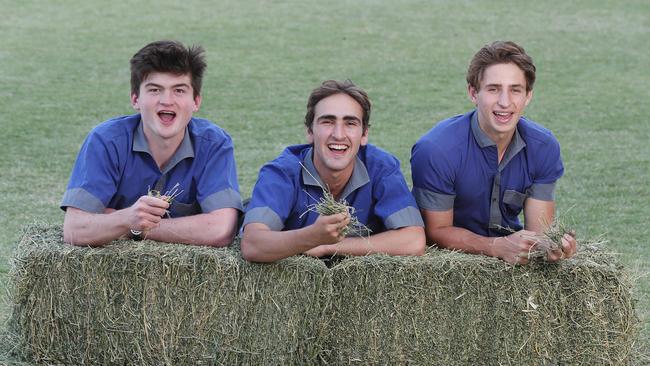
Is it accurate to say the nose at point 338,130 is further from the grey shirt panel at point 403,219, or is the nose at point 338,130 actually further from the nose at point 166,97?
the nose at point 166,97

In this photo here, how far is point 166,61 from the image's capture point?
640 centimetres

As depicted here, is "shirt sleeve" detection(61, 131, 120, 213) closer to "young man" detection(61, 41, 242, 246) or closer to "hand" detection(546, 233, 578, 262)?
"young man" detection(61, 41, 242, 246)

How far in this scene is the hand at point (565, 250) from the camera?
18.8 feet

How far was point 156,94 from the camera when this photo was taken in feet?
20.9

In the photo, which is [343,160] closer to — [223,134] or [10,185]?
[223,134]

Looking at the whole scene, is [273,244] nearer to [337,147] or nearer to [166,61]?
[337,147]

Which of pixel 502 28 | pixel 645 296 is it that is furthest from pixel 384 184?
pixel 502 28

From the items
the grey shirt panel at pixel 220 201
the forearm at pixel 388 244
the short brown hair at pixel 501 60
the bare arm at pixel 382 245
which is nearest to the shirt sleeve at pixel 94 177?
the grey shirt panel at pixel 220 201

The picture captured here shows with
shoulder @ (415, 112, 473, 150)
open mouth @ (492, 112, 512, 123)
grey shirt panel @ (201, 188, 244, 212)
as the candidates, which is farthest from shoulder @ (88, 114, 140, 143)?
open mouth @ (492, 112, 512, 123)

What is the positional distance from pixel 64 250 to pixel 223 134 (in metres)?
1.21

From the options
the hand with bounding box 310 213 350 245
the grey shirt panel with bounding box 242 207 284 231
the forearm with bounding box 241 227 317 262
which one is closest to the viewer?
the hand with bounding box 310 213 350 245

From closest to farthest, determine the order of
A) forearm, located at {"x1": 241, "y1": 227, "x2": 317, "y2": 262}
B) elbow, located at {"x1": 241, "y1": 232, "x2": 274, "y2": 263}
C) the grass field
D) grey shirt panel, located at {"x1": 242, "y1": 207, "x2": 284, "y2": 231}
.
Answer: forearm, located at {"x1": 241, "y1": 227, "x2": 317, "y2": 262}
elbow, located at {"x1": 241, "y1": 232, "x2": 274, "y2": 263}
grey shirt panel, located at {"x1": 242, "y1": 207, "x2": 284, "y2": 231}
the grass field

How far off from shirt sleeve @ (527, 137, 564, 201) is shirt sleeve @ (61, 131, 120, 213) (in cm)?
242

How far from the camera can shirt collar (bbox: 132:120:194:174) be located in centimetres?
635
